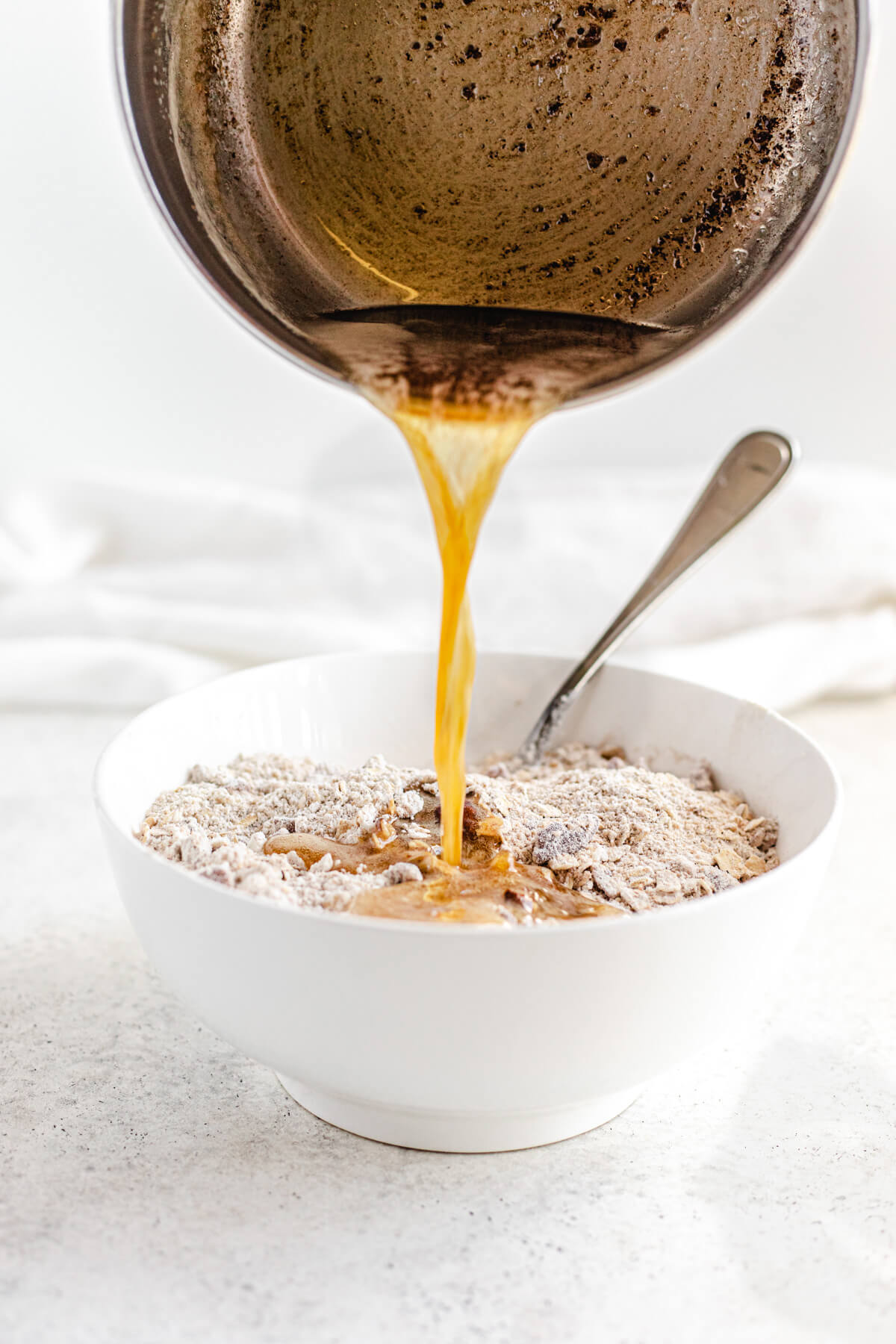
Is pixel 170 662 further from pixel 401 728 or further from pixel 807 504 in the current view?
pixel 807 504

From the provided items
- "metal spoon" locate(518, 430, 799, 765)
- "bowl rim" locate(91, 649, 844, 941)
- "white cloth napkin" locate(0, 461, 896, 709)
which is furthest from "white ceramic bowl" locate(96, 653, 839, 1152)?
"white cloth napkin" locate(0, 461, 896, 709)

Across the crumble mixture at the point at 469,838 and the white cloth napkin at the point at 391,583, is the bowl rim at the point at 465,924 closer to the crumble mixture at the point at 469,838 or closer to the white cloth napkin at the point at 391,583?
the crumble mixture at the point at 469,838

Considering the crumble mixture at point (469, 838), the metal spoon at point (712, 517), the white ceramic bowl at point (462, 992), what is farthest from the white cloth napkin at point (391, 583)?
the white ceramic bowl at point (462, 992)

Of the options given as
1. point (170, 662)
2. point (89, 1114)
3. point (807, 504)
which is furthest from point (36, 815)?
point (807, 504)

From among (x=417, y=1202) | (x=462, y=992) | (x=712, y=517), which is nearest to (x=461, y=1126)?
(x=417, y=1202)

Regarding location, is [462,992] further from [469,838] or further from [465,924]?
[469,838]
